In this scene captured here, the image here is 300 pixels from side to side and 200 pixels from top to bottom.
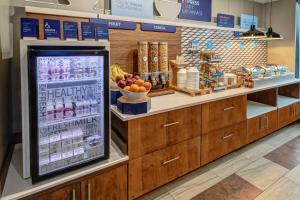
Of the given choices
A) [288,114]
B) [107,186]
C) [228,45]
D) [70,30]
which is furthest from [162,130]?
[288,114]

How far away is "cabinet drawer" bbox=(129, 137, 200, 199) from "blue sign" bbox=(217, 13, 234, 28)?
7.18 feet

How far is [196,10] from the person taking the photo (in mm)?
3279

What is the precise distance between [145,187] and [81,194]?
619mm

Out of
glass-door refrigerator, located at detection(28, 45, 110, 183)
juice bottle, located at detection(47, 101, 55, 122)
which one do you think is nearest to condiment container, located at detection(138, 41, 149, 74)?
glass-door refrigerator, located at detection(28, 45, 110, 183)

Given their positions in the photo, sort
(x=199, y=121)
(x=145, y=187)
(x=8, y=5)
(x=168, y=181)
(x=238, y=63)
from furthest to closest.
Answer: (x=238, y=63) → (x=199, y=121) → (x=168, y=181) → (x=145, y=187) → (x=8, y=5)

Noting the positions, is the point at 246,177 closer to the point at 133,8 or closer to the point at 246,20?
the point at 133,8

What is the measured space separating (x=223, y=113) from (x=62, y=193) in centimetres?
186

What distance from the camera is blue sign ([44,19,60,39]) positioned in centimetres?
142

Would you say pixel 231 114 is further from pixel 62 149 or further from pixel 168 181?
pixel 62 149

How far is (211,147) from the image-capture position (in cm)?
252

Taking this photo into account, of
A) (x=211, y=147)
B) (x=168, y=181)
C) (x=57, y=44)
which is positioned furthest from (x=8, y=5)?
(x=211, y=147)

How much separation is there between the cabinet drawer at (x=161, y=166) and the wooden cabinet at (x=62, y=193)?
48cm

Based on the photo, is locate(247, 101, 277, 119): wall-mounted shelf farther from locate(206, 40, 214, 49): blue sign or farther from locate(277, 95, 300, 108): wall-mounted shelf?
locate(206, 40, 214, 49): blue sign

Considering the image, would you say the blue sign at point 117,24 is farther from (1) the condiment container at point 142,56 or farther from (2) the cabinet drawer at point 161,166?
(2) the cabinet drawer at point 161,166
